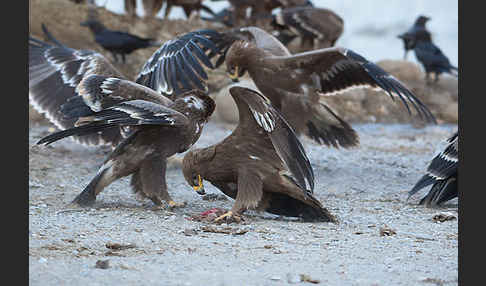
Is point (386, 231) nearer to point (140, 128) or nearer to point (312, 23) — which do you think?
point (140, 128)

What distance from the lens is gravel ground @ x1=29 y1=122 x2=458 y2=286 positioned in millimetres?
3135

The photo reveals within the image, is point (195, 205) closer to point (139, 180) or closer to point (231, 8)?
point (139, 180)

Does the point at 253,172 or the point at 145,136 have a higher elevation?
the point at 145,136

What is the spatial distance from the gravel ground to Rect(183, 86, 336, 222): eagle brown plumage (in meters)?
0.12

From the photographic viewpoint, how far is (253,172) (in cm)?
471

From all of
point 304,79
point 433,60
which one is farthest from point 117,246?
point 433,60

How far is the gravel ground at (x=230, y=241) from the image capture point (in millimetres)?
3135

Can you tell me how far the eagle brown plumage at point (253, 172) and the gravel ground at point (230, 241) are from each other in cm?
12

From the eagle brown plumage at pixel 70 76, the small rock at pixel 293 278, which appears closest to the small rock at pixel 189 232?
the small rock at pixel 293 278

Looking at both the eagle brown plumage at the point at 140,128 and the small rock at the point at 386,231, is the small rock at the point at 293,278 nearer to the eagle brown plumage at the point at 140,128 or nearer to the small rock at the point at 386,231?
the small rock at the point at 386,231

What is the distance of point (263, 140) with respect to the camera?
15.5 feet

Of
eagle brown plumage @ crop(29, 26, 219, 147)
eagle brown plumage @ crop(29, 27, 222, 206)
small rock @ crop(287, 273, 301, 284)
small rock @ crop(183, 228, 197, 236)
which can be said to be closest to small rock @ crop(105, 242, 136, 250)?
small rock @ crop(183, 228, 197, 236)

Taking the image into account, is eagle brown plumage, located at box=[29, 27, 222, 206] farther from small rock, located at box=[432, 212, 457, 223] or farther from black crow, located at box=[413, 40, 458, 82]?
black crow, located at box=[413, 40, 458, 82]

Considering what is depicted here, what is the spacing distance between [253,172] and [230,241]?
863 millimetres
